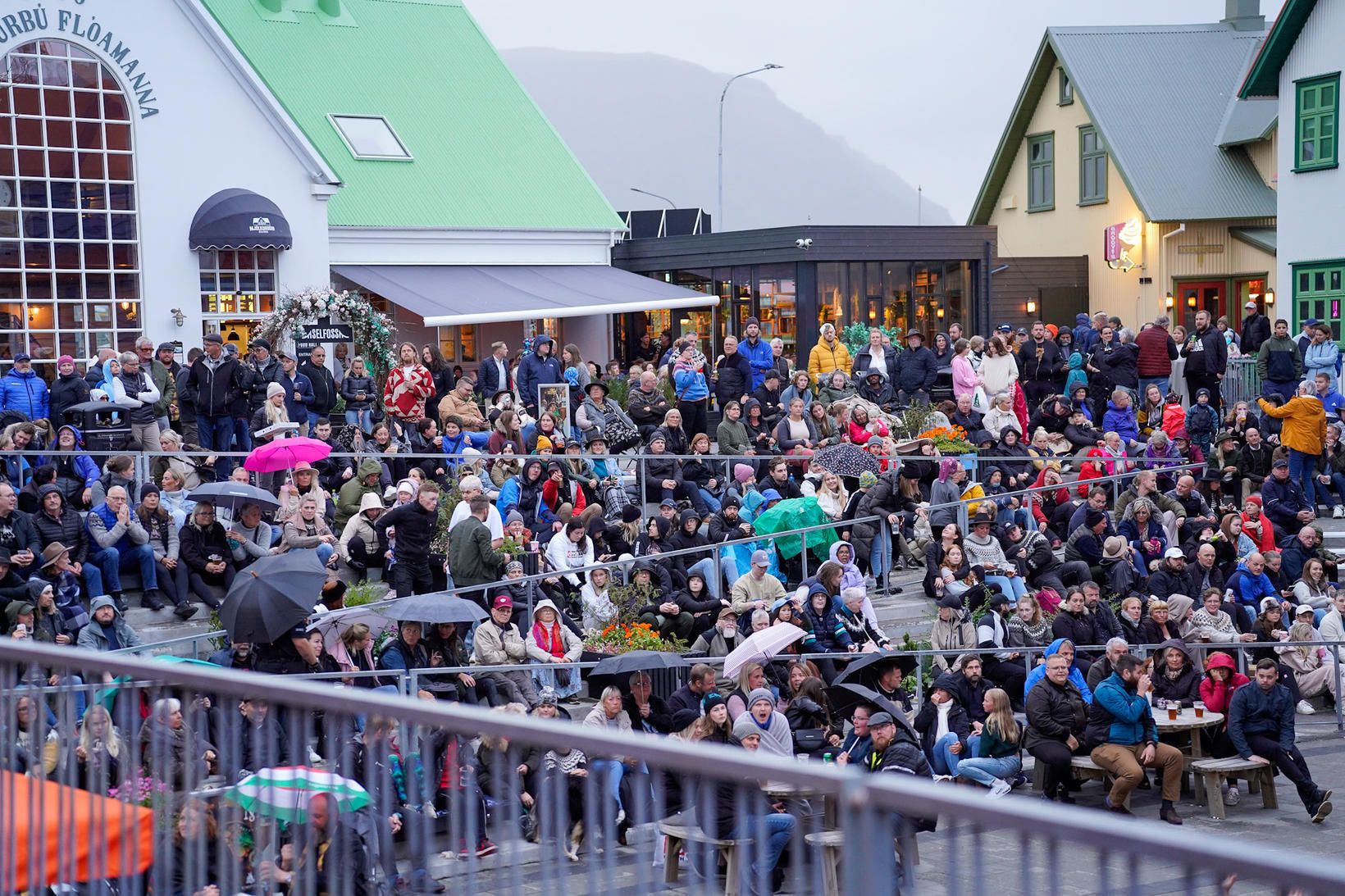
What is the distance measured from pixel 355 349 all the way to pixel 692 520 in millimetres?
9981

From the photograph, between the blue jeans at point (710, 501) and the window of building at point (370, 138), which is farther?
the window of building at point (370, 138)

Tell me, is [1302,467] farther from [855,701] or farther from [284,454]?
[284,454]

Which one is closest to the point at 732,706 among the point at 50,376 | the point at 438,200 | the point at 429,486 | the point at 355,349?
the point at 429,486

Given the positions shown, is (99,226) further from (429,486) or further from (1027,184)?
(1027,184)

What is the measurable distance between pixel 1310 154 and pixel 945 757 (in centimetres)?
1870

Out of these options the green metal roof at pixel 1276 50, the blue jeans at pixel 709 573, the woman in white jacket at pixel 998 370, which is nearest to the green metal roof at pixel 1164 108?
the green metal roof at pixel 1276 50

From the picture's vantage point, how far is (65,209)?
83.8ft

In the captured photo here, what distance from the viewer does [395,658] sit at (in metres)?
13.5

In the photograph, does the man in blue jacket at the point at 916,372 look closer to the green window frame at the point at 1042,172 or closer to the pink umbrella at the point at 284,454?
the pink umbrella at the point at 284,454

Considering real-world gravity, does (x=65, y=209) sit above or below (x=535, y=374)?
above

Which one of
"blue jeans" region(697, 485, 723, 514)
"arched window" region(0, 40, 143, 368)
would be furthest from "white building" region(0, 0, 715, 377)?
"blue jeans" region(697, 485, 723, 514)

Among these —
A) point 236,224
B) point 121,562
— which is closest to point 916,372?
point 236,224

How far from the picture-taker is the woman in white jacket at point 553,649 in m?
14.6

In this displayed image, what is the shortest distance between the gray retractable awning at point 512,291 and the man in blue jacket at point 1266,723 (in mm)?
17170
